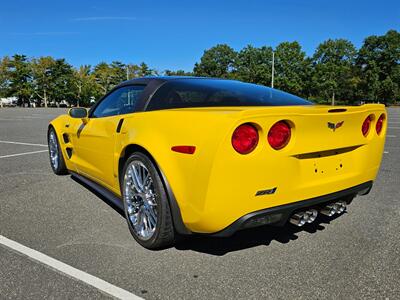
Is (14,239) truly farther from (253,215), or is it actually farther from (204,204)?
(253,215)

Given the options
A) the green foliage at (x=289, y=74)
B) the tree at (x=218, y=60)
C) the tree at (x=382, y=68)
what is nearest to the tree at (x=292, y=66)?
the green foliage at (x=289, y=74)

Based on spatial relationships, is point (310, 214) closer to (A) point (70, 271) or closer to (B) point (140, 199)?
(B) point (140, 199)

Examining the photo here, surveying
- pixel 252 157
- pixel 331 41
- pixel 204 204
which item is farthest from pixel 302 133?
pixel 331 41

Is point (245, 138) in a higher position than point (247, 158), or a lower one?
higher

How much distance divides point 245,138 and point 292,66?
63924 millimetres

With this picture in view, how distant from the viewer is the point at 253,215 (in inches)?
86.7

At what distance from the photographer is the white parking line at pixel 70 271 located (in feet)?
6.97

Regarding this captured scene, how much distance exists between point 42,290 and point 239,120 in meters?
1.55

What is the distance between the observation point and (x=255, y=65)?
216 feet

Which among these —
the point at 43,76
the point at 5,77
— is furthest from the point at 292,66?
the point at 5,77

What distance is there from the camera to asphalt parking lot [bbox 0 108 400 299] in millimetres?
2150

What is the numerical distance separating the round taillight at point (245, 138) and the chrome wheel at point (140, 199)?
752 millimetres

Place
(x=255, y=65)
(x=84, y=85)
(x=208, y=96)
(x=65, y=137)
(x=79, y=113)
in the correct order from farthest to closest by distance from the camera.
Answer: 1. (x=84, y=85)
2. (x=255, y=65)
3. (x=65, y=137)
4. (x=79, y=113)
5. (x=208, y=96)

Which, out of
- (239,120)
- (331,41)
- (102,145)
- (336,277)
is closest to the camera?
(239,120)
